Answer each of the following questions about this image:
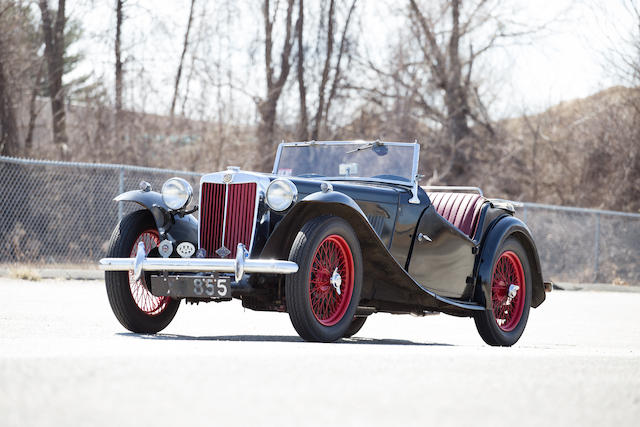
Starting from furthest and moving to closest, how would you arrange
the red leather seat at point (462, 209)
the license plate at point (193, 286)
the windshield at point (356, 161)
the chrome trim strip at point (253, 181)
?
the red leather seat at point (462, 209) → the windshield at point (356, 161) → the chrome trim strip at point (253, 181) → the license plate at point (193, 286)

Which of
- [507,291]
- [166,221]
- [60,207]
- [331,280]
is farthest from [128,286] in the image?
[60,207]

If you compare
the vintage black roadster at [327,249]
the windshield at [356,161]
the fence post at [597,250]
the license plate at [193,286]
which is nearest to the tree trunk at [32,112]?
the fence post at [597,250]

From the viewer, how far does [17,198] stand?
53.6 feet

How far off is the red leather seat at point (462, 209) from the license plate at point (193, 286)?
259cm

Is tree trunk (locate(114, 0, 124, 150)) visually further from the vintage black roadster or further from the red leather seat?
the red leather seat

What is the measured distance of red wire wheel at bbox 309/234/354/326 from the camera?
22.2 ft

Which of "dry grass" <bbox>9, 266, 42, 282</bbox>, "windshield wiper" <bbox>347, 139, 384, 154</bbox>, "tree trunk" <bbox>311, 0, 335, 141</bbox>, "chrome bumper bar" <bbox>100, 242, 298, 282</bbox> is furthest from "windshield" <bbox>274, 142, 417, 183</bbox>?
"tree trunk" <bbox>311, 0, 335, 141</bbox>

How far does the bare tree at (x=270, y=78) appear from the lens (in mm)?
24594

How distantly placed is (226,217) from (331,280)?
3.46 ft

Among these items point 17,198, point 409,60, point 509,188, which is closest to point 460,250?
point 17,198

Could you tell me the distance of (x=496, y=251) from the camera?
27.9 feet

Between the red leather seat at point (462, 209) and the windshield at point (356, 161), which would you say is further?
the red leather seat at point (462, 209)

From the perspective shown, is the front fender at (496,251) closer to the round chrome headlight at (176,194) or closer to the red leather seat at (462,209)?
the red leather seat at (462,209)

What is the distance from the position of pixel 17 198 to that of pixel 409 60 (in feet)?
44.4
